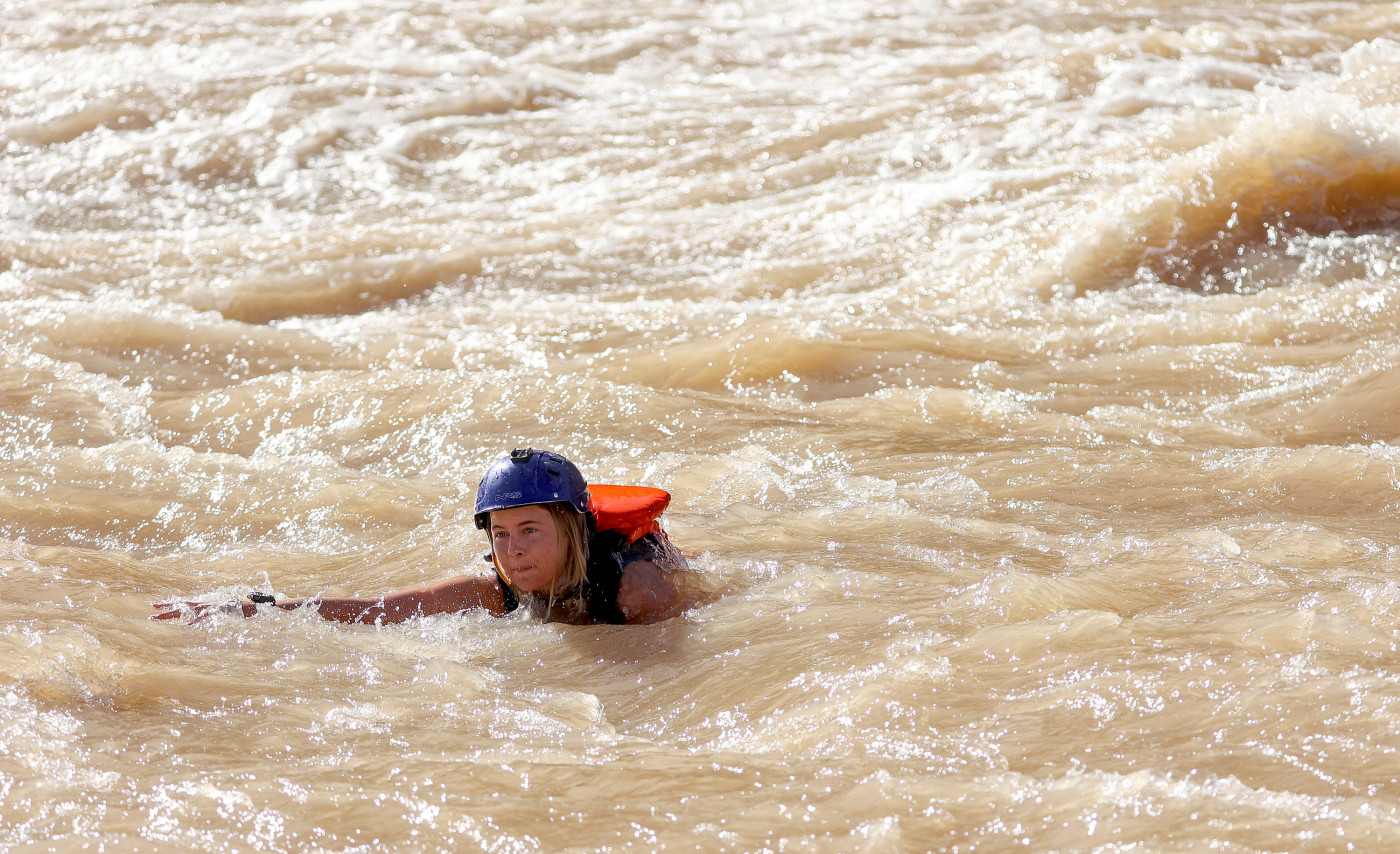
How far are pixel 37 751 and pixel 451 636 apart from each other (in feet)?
4.68

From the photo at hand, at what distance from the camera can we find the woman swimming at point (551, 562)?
4082 mm

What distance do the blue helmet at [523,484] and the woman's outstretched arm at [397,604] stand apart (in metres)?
0.41

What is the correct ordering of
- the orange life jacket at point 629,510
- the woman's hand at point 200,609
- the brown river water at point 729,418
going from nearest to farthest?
the brown river water at point 729,418 < the woman's hand at point 200,609 < the orange life jacket at point 629,510

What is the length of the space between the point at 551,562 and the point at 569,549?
0.08 metres

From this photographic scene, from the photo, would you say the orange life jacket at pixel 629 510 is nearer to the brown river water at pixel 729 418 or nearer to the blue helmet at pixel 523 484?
the blue helmet at pixel 523 484

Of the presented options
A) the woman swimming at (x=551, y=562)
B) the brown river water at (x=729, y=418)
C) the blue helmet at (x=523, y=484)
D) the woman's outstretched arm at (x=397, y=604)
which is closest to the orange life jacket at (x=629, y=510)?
the woman swimming at (x=551, y=562)

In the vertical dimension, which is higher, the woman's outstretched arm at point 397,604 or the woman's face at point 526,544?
the woman's face at point 526,544

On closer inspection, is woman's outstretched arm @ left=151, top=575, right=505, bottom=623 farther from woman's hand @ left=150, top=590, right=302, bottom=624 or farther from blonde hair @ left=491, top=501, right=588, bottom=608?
blonde hair @ left=491, top=501, right=588, bottom=608

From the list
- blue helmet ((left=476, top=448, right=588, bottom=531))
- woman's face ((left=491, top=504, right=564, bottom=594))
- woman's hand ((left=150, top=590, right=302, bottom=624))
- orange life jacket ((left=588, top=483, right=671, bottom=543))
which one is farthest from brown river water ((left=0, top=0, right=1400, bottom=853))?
blue helmet ((left=476, top=448, right=588, bottom=531))

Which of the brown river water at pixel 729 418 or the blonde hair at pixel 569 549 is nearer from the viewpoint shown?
the brown river water at pixel 729 418

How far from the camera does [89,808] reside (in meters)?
2.75

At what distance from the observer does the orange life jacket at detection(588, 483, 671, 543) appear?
4270 millimetres

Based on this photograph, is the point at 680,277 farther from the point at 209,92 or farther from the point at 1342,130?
the point at 209,92

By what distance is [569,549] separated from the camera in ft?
13.8
